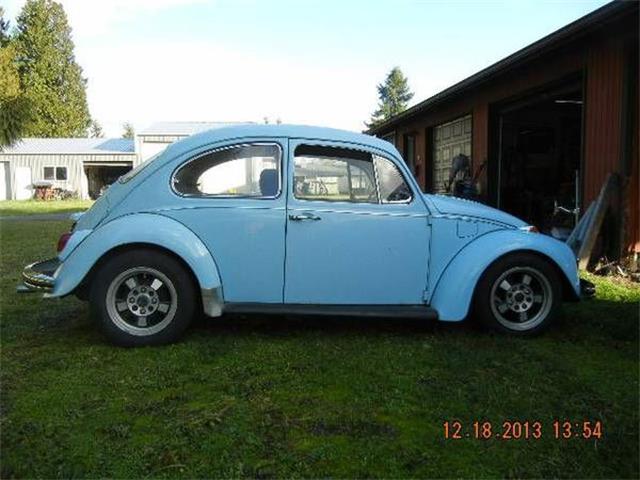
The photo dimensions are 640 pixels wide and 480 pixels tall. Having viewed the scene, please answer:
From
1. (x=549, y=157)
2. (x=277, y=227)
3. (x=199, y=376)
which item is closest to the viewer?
(x=199, y=376)

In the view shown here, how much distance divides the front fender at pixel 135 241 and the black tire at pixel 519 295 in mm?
2179

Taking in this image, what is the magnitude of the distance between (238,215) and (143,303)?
3.32 ft

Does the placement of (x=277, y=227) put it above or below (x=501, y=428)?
above

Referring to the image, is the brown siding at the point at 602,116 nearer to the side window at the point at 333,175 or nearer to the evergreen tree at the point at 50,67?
the side window at the point at 333,175

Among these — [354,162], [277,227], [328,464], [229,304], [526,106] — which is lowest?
[328,464]

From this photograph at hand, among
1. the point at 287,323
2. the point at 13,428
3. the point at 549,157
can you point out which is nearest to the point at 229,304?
the point at 287,323

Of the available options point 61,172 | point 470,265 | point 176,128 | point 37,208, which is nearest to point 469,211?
point 470,265

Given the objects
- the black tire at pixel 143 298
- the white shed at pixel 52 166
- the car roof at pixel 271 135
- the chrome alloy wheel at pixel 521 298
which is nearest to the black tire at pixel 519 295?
the chrome alloy wheel at pixel 521 298

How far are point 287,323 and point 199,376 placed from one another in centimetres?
156

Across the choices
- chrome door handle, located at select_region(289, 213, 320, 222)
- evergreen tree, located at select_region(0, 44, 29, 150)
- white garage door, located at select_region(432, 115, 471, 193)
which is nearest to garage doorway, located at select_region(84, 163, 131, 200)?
evergreen tree, located at select_region(0, 44, 29, 150)

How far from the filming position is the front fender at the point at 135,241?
188 inches

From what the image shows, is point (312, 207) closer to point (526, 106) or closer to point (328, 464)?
point (328, 464)

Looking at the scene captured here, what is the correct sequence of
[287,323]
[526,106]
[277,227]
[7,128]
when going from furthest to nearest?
1. [7,128]
2. [526,106]
3. [287,323]
4. [277,227]

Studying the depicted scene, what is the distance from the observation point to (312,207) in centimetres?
503
